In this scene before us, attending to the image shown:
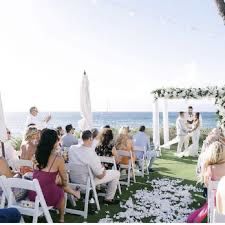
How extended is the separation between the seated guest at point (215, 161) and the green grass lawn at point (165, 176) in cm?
150

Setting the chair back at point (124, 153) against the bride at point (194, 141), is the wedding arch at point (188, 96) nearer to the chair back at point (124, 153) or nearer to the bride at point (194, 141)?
the bride at point (194, 141)

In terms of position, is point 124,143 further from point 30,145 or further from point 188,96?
point 188,96

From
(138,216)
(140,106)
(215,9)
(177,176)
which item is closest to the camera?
(138,216)

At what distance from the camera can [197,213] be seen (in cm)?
588

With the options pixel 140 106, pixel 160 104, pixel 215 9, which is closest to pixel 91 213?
pixel 215 9

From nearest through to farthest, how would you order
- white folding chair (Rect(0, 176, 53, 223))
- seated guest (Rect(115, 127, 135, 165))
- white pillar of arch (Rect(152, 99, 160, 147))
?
white folding chair (Rect(0, 176, 53, 223))
seated guest (Rect(115, 127, 135, 165))
white pillar of arch (Rect(152, 99, 160, 147))

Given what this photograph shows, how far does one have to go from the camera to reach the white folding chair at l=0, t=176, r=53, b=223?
4883 mm

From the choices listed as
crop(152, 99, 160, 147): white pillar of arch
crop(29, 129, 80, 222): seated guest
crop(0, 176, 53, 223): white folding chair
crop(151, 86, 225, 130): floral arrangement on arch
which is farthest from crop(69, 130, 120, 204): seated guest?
crop(152, 99, 160, 147): white pillar of arch

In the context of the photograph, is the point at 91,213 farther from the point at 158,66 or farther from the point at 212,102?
the point at 158,66

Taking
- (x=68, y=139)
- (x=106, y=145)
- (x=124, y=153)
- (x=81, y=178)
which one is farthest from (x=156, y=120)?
(x=81, y=178)

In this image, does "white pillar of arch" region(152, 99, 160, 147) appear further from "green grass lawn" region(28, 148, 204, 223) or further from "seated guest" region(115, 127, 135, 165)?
"seated guest" region(115, 127, 135, 165)

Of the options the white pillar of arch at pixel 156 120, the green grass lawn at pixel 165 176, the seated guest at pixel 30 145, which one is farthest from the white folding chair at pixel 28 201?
the white pillar of arch at pixel 156 120

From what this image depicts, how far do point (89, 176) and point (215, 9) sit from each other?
791 centimetres

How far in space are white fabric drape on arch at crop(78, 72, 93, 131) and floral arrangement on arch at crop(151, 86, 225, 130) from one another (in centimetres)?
515
